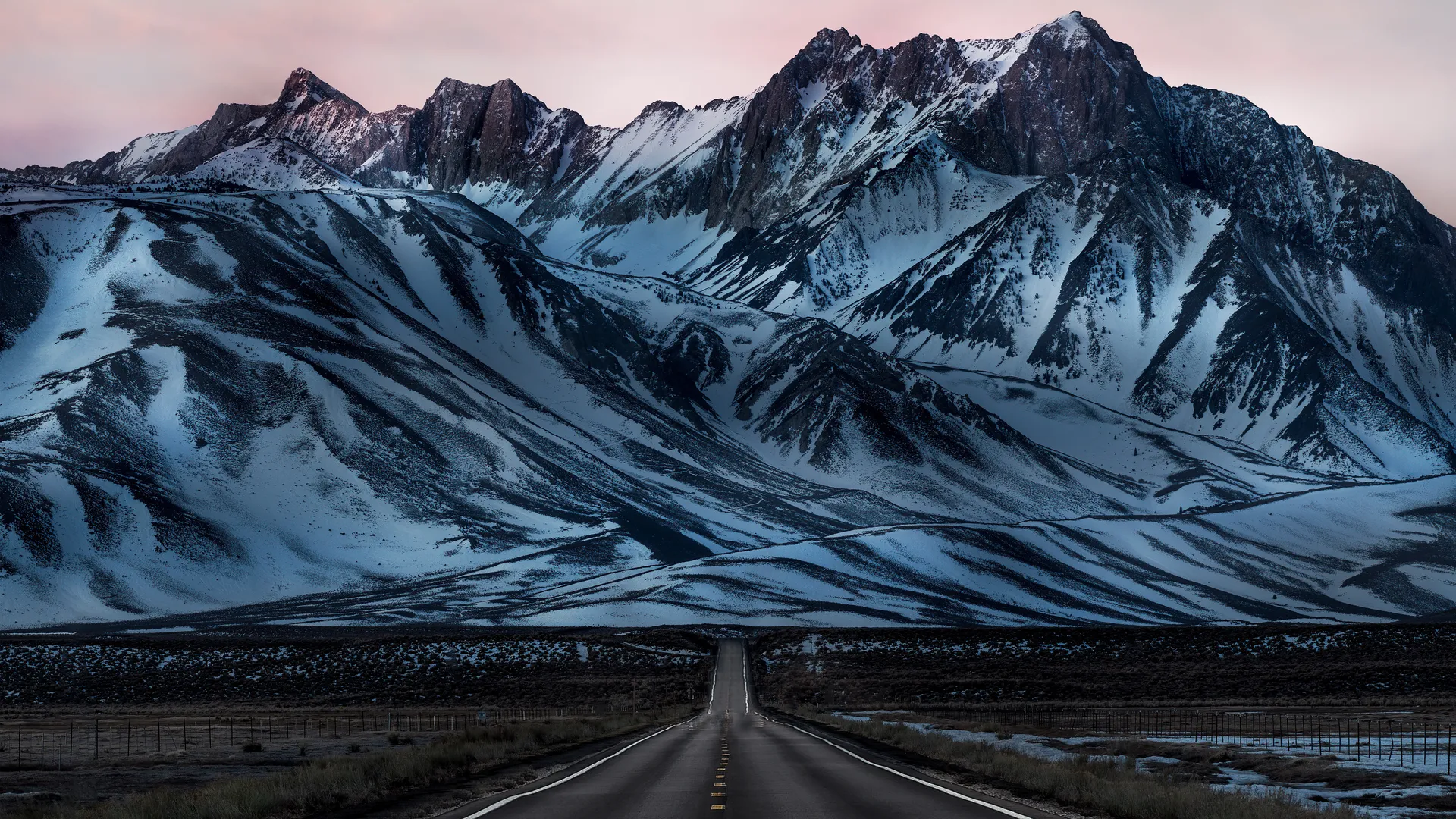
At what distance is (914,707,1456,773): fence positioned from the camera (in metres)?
47.4

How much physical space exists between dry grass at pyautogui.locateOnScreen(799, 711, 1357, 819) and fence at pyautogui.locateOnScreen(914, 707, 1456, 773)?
447 inches

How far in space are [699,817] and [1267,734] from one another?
141 ft

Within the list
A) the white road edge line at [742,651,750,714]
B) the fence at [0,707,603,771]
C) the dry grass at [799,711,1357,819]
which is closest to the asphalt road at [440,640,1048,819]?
the dry grass at [799,711,1357,819]

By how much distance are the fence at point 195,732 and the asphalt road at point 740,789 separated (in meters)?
16.6

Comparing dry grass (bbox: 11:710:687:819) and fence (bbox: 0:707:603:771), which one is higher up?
fence (bbox: 0:707:603:771)

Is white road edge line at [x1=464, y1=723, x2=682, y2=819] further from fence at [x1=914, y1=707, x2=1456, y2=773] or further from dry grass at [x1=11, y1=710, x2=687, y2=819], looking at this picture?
fence at [x1=914, y1=707, x2=1456, y2=773]

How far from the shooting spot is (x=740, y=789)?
28578 mm

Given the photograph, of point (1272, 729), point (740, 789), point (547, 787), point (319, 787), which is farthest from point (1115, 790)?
point (1272, 729)

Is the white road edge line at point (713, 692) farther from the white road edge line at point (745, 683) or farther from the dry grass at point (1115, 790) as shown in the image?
the dry grass at point (1115, 790)

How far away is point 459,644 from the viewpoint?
122 meters

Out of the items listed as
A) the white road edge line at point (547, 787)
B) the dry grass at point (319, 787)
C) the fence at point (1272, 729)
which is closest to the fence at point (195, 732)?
→ the dry grass at point (319, 787)

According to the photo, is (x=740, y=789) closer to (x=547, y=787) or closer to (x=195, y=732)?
(x=547, y=787)

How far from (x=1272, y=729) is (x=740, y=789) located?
42366mm

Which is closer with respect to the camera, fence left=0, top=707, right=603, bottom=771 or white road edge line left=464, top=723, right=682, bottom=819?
white road edge line left=464, top=723, right=682, bottom=819
